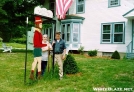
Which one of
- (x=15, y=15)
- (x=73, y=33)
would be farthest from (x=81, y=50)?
(x=15, y=15)

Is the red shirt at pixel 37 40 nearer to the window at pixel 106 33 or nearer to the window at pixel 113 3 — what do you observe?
the window at pixel 106 33

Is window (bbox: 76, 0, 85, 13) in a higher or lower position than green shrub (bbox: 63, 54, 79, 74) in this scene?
higher

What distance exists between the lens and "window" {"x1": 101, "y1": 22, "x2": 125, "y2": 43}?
22.6 m

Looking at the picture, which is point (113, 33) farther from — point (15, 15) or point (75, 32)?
point (15, 15)

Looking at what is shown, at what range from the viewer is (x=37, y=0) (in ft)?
95.8

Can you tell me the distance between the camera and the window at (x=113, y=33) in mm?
22583

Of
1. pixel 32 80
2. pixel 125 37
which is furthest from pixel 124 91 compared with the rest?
pixel 125 37

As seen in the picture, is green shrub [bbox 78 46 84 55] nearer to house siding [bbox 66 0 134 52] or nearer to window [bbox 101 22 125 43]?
house siding [bbox 66 0 134 52]

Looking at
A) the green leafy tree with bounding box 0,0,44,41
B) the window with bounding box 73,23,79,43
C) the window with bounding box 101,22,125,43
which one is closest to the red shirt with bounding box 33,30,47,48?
the window with bounding box 101,22,125,43

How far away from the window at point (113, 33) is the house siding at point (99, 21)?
0.38m

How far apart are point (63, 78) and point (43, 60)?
1.08m

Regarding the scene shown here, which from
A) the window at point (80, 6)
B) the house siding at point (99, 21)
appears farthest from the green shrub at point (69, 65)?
the window at point (80, 6)

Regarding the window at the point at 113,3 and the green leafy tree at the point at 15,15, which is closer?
the window at the point at 113,3

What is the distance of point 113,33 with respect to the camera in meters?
23.1
